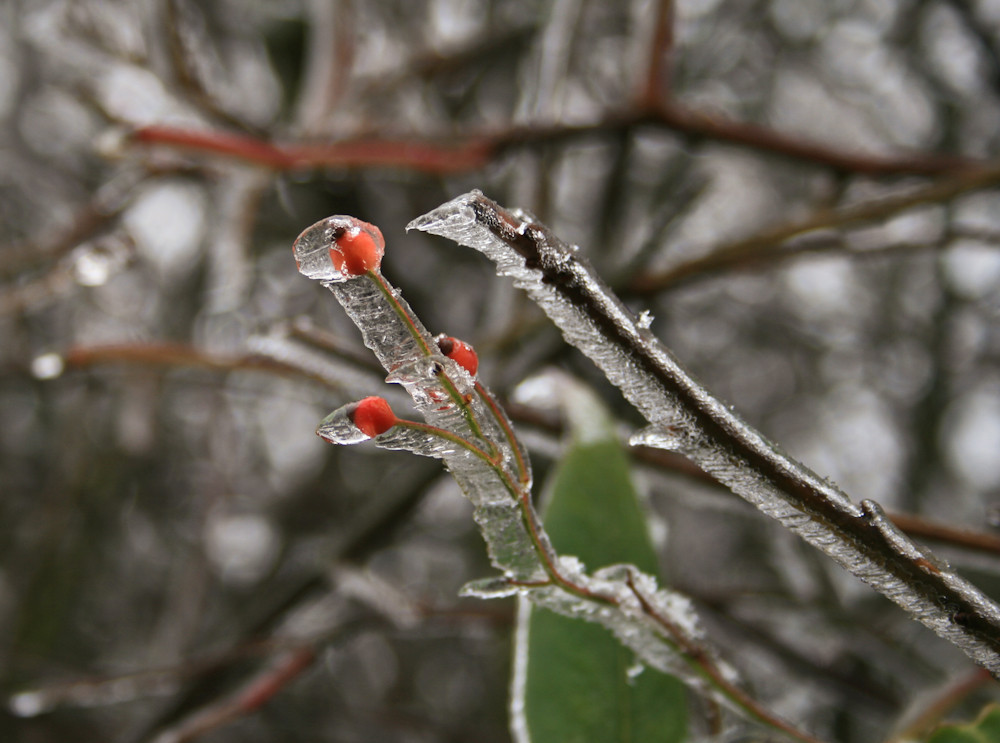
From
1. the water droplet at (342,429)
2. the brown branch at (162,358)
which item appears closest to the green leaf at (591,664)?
the water droplet at (342,429)

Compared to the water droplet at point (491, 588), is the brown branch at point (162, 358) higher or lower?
lower

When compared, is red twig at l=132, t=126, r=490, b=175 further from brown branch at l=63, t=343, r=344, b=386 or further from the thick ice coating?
the thick ice coating

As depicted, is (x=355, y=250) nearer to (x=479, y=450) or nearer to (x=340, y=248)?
(x=340, y=248)

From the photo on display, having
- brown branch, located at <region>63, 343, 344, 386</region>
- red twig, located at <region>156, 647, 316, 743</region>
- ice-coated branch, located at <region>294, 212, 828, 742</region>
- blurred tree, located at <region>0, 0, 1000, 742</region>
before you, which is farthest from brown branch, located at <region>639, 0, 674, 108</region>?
red twig, located at <region>156, 647, 316, 743</region>

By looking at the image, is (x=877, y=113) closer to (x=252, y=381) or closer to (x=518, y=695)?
(x=252, y=381)

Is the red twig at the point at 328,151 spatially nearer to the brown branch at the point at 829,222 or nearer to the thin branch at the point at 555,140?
the thin branch at the point at 555,140

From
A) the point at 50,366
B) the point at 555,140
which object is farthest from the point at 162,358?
the point at 555,140

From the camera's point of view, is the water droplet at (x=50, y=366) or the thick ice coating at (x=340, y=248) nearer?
the thick ice coating at (x=340, y=248)

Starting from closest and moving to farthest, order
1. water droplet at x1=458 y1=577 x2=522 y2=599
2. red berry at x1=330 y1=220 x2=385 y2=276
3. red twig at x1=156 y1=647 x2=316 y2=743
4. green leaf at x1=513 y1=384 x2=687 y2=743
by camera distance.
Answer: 1. red berry at x1=330 y1=220 x2=385 y2=276
2. water droplet at x1=458 y1=577 x2=522 y2=599
3. green leaf at x1=513 y1=384 x2=687 y2=743
4. red twig at x1=156 y1=647 x2=316 y2=743
